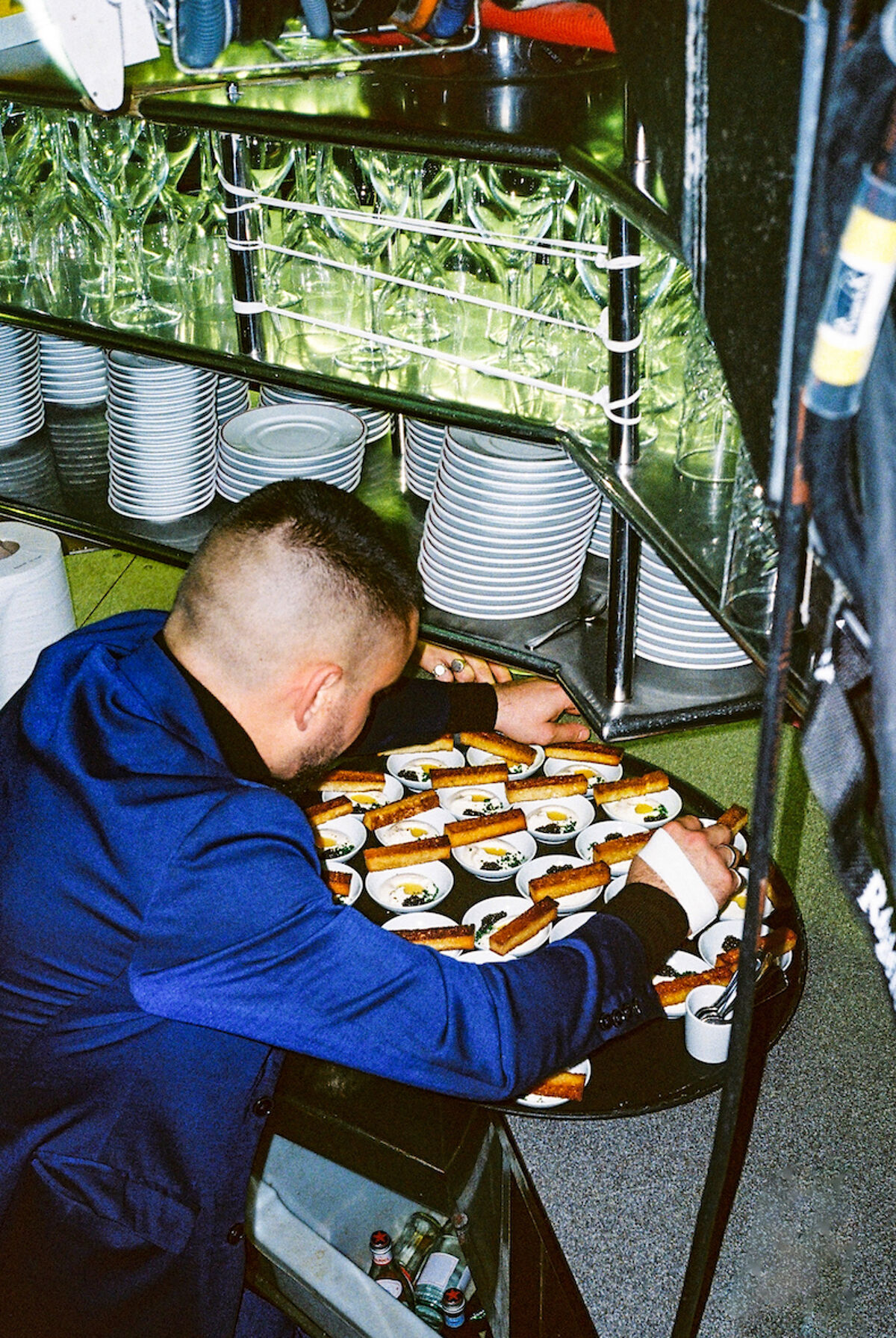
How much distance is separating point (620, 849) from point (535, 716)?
1.42 feet

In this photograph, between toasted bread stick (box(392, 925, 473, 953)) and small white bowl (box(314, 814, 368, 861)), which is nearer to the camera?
toasted bread stick (box(392, 925, 473, 953))

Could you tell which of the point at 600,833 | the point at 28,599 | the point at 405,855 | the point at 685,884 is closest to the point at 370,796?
the point at 405,855

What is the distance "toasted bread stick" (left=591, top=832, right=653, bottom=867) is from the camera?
2229 mm

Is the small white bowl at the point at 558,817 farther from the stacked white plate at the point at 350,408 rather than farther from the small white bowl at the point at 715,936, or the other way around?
the stacked white plate at the point at 350,408

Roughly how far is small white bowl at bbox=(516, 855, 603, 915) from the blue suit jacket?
1.15 feet

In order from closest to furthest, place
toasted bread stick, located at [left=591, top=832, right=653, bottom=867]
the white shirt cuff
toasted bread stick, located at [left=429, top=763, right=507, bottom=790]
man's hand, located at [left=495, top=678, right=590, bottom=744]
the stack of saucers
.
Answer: the white shirt cuff
toasted bread stick, located at [left=591, top=832, right=653, bottom=867]
toasted bread stick, located at [left=429, top=763, right=507, bottom=790]
man's hand, located at [left=495, top=678, right=590, bottom=744]
the stack of saucers

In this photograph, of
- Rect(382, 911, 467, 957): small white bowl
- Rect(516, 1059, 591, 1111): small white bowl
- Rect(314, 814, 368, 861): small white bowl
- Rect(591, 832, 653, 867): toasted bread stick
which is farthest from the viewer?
Rect(314, 814, 368, 861): small white bowl

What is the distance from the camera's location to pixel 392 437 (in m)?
2.60

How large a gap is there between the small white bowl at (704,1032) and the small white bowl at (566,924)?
263mm

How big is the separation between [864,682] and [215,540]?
1071 mm

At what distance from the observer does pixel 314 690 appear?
5.36 feet

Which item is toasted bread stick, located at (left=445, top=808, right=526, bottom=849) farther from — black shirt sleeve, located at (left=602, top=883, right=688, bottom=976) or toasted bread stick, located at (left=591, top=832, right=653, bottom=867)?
black shirt sleeve, located at (left=602, top=883, right=688, bottom=976)

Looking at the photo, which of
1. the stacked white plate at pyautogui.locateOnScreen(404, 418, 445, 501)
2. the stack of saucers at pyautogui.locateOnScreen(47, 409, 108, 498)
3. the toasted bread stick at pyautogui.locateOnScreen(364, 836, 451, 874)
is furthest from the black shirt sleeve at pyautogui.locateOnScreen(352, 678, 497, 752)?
the stack of saucers at pyautogui.locateOnScreen(47, 409, 108, 498)

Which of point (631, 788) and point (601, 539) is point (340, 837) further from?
point (601, 539)
